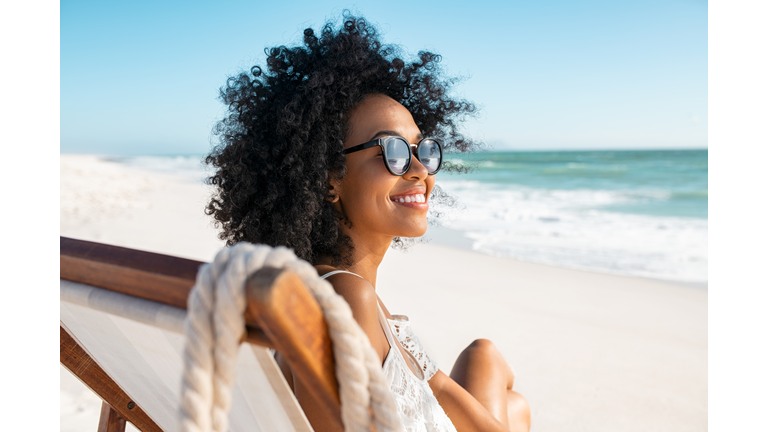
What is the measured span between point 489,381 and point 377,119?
1.24m

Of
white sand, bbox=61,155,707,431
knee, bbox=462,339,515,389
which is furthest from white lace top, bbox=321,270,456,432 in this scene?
white sand, bbox=61,155,707,431

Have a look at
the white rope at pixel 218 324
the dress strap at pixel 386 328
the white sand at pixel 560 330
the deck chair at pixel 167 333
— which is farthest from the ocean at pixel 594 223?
the white rope at pixel 218 324

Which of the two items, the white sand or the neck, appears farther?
the white sand

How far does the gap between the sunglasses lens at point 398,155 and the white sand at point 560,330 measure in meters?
2.38

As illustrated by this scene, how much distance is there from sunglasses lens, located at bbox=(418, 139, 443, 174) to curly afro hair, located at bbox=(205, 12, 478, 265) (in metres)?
0.31

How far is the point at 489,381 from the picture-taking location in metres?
2.06

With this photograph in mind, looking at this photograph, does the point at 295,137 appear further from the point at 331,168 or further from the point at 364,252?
the point at 364,252

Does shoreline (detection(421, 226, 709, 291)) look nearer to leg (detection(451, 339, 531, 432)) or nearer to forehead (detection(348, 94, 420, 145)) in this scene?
leg (detection(451, 339, 531, 432))

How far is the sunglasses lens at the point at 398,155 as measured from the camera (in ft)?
5.52

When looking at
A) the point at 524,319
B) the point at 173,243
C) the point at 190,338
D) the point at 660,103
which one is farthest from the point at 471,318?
the point at 660,103

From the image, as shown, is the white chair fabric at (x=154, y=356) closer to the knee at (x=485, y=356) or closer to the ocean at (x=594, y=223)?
the knee at (x=485, y=356)

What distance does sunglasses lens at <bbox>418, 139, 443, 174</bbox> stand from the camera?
1812 millimetres

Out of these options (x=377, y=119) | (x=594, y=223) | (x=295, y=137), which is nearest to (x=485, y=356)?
(x=377, y=119)
